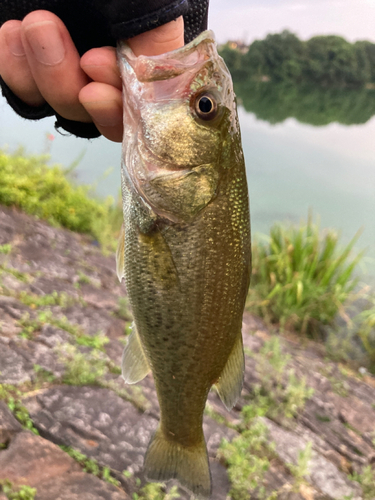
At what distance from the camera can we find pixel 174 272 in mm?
1509

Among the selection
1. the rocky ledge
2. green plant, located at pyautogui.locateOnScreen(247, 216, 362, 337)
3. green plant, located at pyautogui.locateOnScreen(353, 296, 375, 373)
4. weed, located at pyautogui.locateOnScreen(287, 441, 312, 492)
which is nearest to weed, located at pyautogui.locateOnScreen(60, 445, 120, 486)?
the rocky ledge

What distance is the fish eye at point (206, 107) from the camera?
4.86 ft

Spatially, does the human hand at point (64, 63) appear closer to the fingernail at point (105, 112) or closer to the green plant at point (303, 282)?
the fingernail at point (105, 112)

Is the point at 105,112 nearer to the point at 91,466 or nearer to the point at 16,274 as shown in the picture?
the point at 91,466

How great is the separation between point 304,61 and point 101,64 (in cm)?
5122

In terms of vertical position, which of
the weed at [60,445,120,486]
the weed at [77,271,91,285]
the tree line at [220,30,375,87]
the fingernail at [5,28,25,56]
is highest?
the tree line at [220,30,375,87]

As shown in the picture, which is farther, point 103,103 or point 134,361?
point 134,361

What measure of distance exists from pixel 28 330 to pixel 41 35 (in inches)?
100

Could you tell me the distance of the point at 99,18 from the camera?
1.41m

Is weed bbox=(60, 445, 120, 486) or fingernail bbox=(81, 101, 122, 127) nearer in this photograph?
fingernail bbox=(81, 101, 122, 127)

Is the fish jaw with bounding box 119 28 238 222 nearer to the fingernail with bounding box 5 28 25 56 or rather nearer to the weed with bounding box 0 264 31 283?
the fingernail with bounding box 5 28 25 56

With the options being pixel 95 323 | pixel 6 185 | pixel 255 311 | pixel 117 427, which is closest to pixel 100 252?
pixel 6 185

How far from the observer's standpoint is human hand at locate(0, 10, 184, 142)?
4.28 ft

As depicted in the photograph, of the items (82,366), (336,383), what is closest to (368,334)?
(336,383)
